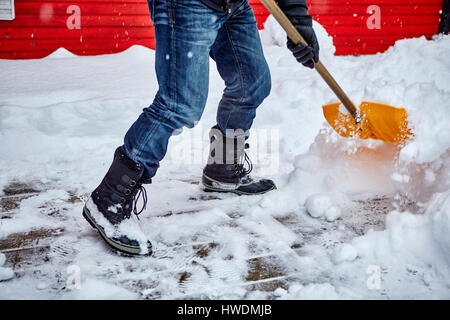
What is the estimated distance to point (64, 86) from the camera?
404 cm

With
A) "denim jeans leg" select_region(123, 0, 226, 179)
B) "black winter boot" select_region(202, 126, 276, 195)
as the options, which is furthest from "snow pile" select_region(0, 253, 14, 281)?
"black winter boot" select_region(202, 126, 276, 195)

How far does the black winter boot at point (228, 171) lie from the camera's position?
2402mm

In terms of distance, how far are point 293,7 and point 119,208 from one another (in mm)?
1303

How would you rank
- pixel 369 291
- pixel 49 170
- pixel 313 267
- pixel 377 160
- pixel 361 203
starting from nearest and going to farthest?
pixel 369 291, pixel 313 267, pixel 361 203, pixel 377 160, pixel 49 170

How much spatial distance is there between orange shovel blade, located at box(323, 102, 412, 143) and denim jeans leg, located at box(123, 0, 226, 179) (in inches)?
38.4

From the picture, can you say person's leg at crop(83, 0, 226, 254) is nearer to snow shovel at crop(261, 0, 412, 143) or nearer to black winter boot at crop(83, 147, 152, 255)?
black winter boot at crop(83, 147, 152, 255)

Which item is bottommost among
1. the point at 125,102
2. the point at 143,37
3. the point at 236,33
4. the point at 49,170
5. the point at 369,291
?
the point at 369,291

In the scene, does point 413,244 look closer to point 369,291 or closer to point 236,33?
point 369,291

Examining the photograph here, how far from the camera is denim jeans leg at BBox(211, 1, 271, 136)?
2027 millimetres

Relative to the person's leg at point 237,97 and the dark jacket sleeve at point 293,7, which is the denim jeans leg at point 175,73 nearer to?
the person's leg at point 237,97

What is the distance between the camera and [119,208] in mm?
1788

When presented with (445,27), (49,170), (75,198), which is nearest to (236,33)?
(75,198)

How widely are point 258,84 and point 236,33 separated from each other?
0.29m

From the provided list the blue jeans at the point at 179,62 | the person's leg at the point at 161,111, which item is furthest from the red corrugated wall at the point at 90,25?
the person's leg at the point at 161,111
